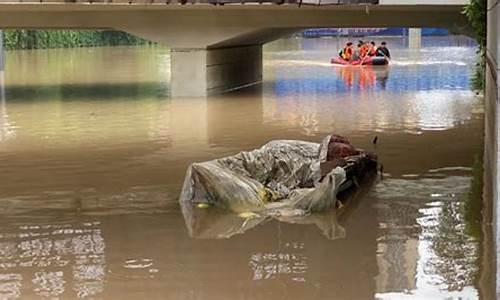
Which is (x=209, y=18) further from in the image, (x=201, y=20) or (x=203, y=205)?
(x=203, y=205)

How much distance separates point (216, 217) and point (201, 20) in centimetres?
1373

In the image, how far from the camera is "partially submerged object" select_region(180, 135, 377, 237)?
29.8 ft

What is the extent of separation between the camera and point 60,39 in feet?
187

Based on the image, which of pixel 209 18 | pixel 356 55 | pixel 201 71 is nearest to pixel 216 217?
pixel 209 18

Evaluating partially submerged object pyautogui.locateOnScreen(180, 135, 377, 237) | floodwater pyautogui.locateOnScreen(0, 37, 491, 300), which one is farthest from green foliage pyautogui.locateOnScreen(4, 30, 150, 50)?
partially submerged object pyautogui.locateOnScreen(180, 135, 377, 237)

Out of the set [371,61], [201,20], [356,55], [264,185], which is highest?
[201,20]

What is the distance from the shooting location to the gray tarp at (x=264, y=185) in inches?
359

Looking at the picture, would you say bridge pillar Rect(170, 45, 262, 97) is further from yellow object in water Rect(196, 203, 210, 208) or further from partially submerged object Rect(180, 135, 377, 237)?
yellow object in water Rect(196, 203, 210, 208)

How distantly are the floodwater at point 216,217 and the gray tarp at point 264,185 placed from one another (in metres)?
0.30

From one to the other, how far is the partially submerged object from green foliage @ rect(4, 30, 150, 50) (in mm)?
40247

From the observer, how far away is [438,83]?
26.3 m

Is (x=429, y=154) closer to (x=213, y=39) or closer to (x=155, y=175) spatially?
(x=155, y=175)

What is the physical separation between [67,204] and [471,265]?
4556mm

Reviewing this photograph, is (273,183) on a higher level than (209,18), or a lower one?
lower
